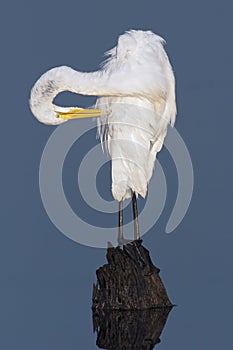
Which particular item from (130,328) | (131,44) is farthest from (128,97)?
(130,328)

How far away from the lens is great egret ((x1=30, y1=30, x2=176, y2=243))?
17.1 m

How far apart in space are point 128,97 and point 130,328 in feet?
5.79

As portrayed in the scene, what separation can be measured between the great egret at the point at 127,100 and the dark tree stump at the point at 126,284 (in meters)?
0.32

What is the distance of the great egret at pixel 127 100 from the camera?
56.1ft

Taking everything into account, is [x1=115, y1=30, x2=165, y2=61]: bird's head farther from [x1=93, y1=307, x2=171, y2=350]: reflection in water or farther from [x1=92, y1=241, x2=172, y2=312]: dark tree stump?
[x1=93, y1=307, x2=171, y2=350]: reflection in water

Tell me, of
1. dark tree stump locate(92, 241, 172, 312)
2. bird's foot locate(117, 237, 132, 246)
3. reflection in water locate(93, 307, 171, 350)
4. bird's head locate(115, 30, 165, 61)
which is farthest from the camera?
bird's foot locate(117, 237, 132, 246)

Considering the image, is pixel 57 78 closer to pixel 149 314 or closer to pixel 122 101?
pixel 122 101

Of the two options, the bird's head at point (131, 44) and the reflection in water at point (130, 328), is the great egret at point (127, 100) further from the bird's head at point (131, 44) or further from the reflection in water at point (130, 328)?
the reflection in water at point (130, 328)

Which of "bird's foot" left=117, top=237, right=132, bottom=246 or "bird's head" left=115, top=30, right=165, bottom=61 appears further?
"bird's foot" left=117, top=237, right=132, bottom=246

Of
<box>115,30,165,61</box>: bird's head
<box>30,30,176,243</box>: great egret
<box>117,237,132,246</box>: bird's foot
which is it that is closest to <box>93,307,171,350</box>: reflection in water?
<box>117,237,132,246</box>: bird's foot

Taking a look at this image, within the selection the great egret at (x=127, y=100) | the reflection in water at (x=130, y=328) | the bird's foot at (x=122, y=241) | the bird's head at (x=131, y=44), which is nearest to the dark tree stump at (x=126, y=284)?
the reflection in water at (x=130, y=328)

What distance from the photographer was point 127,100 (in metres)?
17.2

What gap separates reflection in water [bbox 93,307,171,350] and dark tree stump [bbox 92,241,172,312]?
0.23ft

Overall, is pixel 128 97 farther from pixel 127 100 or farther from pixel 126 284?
pixel 126 284
